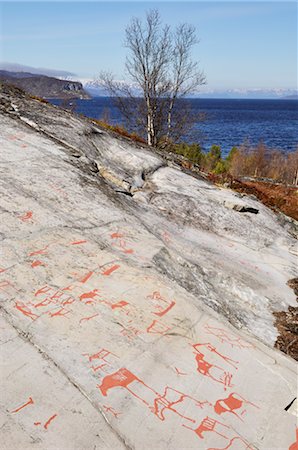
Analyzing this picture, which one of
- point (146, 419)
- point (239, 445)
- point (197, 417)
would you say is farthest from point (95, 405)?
point (239, 445)

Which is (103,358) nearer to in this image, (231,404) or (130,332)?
(130,332)

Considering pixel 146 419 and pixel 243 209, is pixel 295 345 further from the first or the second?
pixel 243 209

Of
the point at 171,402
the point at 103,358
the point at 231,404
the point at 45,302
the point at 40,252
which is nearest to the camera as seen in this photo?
the point at 171,402

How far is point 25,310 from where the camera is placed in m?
6.12

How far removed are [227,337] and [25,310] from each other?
3368mm

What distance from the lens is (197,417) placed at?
200 inches

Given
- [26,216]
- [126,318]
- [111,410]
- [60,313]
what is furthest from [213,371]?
[26,216]

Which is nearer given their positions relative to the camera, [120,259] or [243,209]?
[120,259]

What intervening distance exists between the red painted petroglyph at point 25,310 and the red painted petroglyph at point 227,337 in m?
2.85

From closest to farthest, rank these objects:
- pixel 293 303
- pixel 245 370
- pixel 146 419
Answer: pixel 146 419
pixel 245 370
pixel 293 303

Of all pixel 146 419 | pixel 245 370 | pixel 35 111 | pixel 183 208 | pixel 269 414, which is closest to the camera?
pixel 146 419

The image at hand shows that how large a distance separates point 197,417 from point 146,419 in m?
0.71

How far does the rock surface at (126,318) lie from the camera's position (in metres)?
4.86

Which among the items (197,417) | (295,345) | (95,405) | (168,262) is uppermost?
(168,262)
